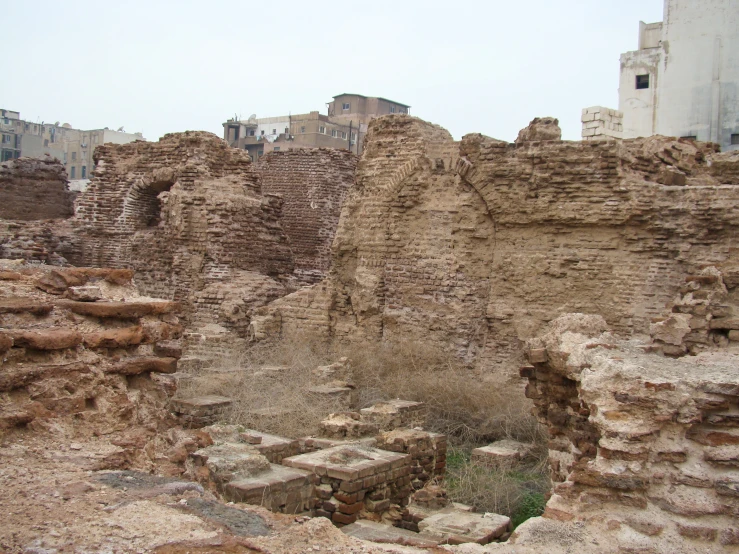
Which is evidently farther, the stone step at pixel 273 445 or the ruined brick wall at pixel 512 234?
the ruined brick wall at pixel 512 234

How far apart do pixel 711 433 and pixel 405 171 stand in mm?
6994

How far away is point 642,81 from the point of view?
2686 cm

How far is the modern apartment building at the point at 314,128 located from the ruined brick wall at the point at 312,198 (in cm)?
2209

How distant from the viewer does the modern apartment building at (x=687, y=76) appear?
24.9m

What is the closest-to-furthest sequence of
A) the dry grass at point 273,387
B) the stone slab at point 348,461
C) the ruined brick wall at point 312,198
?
the stone slab at point 348,461
the dry grass at point 273,387
the ruined brick wall at point 312,198

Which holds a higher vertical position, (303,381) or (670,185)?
(670,185)

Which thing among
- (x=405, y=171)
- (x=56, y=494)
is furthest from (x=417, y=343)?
(x=56, y=494)

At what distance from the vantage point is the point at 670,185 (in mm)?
8656

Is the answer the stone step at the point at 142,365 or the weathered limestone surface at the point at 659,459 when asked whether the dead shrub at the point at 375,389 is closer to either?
the stone step at the point at 142,365

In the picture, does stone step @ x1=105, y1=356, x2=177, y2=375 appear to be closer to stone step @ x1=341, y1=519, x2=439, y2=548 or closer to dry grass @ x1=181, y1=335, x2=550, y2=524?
stone step @ x1=341, y1=519, x2=439, y2=548

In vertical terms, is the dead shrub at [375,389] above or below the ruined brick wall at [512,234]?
below

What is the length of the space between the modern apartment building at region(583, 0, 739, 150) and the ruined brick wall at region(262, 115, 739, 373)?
16.4 metres

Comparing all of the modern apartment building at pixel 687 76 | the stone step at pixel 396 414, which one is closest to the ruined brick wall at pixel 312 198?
the stone step at pixel 396 414

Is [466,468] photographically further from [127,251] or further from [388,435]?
[127,251]
